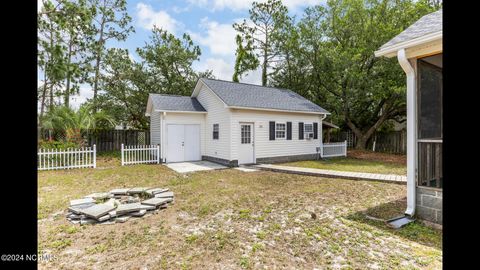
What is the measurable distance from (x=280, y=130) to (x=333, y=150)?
457 cm

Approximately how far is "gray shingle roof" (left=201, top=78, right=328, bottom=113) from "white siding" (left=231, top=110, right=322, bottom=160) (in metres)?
0.38

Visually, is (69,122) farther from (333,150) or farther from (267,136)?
(333,150)

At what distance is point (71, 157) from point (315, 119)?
1284 centimetres

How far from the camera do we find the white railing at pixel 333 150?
47.8 ft

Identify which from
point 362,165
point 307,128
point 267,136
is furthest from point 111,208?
point 307,128

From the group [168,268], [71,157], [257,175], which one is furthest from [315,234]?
[71,157]

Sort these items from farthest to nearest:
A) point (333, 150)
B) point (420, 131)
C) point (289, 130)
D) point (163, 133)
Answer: point (333, 150) → point (289, 130) → point (163, 133) → point (420, 131)

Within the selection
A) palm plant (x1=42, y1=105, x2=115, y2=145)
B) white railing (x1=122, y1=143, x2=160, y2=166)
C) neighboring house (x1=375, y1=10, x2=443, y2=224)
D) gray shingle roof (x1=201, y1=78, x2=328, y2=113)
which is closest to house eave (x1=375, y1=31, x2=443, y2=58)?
neighboring house (x1=375, y1=10, x2=443, y2=224)

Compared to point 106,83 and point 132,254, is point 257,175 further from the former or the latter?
point 106,83

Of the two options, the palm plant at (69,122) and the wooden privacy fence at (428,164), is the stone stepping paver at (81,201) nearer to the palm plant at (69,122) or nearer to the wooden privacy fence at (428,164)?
the wooden privacy fence at (428,164)

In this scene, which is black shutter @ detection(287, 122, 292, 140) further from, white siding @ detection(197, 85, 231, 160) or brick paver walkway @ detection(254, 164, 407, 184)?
white siding @ detection(197, 85, 231, 160)

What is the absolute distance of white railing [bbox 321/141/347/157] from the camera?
1457cm

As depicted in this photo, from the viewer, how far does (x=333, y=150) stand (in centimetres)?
1491
